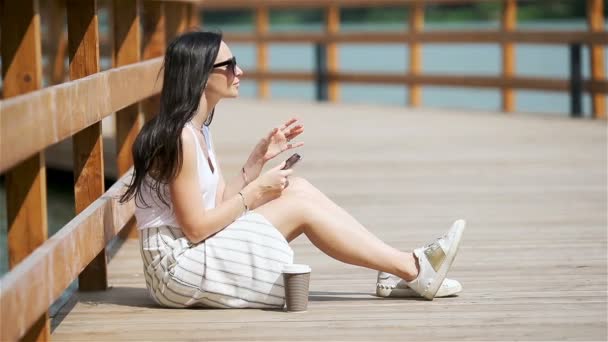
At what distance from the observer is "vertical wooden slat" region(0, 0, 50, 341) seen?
2660 mm

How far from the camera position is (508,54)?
11.0 m

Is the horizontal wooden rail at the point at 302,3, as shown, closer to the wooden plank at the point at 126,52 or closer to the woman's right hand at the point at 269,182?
the wooden plank at the point at 126,52

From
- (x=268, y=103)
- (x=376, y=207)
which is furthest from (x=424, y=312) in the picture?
(x=268, y=103)

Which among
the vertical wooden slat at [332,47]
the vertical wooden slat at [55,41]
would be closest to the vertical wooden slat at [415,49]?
the vertical wooden slat at [332,47]

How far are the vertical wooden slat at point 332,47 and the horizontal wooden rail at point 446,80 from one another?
Result: 94 mm

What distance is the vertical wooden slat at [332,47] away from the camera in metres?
12.8

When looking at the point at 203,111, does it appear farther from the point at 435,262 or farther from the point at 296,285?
the point at 435,262

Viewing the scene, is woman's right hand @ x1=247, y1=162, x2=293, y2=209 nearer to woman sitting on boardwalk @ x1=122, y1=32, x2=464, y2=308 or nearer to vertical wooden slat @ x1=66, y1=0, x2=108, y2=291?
woman sitting on boardwalk @ x1=122, y1=32, x2=464, y2=308

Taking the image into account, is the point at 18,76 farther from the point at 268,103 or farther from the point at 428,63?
the point at 428,63

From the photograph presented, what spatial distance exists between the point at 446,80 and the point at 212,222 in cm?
864

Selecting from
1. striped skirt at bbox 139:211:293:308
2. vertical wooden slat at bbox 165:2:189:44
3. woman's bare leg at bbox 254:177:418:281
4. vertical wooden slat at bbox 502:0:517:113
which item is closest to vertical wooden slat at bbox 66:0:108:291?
striped skirt at bbox 139:211:293:308

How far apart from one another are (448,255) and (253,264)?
0.57 metres

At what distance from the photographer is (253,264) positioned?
10.8ft

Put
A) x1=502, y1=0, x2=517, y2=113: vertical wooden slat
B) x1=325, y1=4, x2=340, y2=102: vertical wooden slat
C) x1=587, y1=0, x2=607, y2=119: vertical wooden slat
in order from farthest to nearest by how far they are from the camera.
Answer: x1=325, y1=4, x2=340, y2=102: vertical wooden slat
x1=502, y1=0, x2=517, y2=113: vertical wooden slat
x1=587, y1=0, x2=607, y2=119: vertical wooden slat
